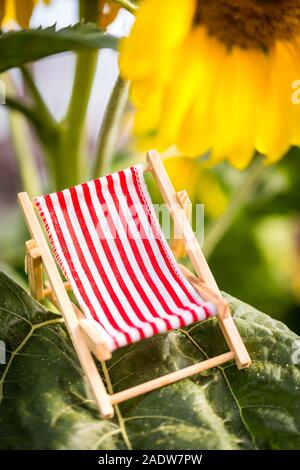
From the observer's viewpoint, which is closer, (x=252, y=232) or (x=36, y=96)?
(x=36, y=96)

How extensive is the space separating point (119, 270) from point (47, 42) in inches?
14.0

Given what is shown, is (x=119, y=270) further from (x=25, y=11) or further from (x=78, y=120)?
(x=25, y=11)

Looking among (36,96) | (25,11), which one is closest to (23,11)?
(25,11)

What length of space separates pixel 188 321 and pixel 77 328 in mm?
149

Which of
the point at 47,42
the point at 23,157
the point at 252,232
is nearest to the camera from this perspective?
the point at 47,42

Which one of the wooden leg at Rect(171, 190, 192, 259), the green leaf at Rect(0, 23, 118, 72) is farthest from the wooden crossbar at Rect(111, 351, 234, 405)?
the green leaf at Rect(0, 23, 118, 72)

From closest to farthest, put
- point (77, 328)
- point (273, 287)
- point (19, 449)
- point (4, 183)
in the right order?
point (19, 449) → point (77, 328) → point (273, 287) → point (4, 183)

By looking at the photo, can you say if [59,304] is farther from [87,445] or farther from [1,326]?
[87,445]

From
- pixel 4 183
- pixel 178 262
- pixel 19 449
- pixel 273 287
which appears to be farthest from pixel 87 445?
pixel 4 183

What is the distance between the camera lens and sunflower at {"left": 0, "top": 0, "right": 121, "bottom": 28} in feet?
4.19

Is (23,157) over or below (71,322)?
over

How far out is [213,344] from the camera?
1291 millimetres

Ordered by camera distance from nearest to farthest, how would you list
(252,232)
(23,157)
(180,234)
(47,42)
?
(47,42)
(180,234)
(23,157)
(252,232)

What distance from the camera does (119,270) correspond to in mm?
1323
